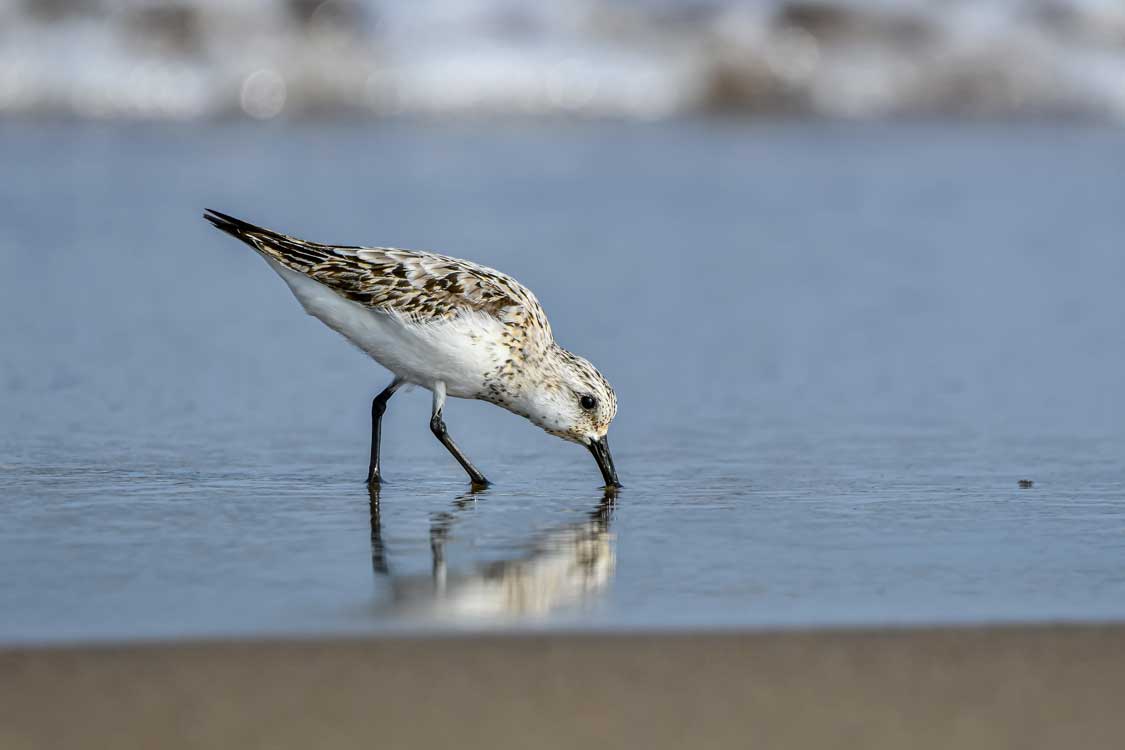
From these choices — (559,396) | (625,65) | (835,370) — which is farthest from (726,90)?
(559,396)

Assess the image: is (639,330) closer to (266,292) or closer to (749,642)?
(266,292)

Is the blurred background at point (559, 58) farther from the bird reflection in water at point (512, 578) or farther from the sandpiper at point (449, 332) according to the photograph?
the bird reflection in water at point (512, 578)

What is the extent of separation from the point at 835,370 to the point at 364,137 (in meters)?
9.64

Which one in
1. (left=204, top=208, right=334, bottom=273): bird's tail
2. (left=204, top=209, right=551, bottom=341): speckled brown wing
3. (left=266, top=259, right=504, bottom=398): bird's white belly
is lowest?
(left=266, top=259, right=504, bottom=398): bird's white belly

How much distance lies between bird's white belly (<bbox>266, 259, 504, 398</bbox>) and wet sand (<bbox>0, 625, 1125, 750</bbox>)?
2.37 metres

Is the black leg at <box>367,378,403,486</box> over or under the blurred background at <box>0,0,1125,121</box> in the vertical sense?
under

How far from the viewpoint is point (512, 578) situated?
5.12 meters

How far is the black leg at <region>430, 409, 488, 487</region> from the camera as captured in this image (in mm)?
6527

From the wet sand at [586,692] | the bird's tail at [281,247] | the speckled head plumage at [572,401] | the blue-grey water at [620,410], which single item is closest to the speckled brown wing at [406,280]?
the bird's tail at [281,247]

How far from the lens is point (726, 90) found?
2083 cm

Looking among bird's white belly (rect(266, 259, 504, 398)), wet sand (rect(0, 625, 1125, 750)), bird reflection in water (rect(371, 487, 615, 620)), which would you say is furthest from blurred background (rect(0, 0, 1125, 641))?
bird's white belly (rect(266, 259, 504, 398))

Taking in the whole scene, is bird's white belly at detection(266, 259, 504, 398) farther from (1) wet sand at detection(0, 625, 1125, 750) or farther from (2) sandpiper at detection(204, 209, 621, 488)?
(1) wet sand at detection(0, 625, 1125, 750)

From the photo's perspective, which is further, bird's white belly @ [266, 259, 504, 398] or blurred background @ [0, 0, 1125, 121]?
blurred background @ [0, 0, 1125, 121]

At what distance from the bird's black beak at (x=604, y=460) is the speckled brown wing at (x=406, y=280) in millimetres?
504
